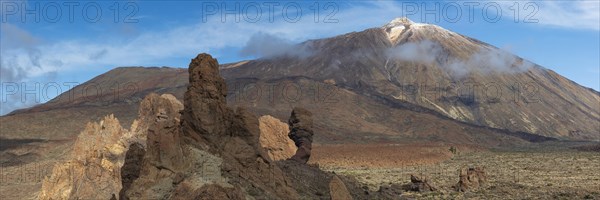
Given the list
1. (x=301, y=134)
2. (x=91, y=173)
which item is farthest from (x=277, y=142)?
(x=91, y=173)

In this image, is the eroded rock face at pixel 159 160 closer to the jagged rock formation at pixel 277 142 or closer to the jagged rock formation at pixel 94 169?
the jagged rock formation at pixel 94 169

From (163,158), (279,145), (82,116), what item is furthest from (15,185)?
(82,116)

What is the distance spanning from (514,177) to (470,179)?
29.9 feet

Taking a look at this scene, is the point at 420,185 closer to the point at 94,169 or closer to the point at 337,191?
the point at 337,191

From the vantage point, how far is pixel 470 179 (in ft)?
146

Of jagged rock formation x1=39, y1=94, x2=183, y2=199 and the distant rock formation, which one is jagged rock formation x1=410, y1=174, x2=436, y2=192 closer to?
the distant rock formation

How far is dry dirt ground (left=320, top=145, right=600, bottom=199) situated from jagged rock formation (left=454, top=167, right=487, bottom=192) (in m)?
0.55

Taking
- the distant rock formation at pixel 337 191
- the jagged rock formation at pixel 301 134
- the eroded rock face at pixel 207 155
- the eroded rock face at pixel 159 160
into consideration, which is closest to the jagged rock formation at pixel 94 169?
the eroded rock face at pixel 207 155

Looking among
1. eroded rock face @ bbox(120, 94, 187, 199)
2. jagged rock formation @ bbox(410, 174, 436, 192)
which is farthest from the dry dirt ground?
eroded rock face @ bbox(120, 94, 187, 199)

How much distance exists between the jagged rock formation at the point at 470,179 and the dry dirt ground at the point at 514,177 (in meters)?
0.55

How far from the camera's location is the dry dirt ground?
133 ft

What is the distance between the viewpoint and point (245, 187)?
22391 millimetres

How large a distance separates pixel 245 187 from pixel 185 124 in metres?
3.57

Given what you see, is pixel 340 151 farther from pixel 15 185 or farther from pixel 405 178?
pixel 15 185
